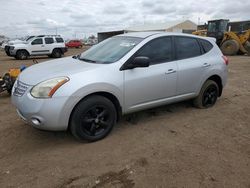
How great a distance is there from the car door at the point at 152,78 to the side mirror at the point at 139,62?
8 cm

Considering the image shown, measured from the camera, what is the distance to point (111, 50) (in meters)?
4.64

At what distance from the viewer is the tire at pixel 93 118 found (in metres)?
3.79

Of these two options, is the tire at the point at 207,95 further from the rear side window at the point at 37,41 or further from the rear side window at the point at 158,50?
the rear side window at the point at 37,41

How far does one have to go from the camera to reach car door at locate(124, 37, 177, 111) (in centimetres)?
428

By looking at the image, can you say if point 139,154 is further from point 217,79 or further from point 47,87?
point 217,79

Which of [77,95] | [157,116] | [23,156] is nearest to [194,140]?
[157,116]

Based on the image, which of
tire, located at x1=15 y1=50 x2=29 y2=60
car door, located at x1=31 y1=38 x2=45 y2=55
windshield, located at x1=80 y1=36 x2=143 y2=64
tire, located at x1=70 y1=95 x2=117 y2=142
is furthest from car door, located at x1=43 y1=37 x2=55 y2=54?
tire, located at x1=70 y1=95 x2=117 y2=142

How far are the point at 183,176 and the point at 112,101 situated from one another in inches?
64.4

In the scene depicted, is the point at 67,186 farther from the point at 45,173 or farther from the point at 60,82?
the point at 60,82

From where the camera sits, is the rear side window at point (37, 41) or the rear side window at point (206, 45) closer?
the rear side window at point (206, 45)

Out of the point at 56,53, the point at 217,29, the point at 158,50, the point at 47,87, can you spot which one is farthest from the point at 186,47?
the point at 217,29

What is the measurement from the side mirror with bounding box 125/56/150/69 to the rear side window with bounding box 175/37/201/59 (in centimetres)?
108

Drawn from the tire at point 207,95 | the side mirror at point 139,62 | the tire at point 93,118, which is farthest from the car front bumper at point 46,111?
the tire at point 207,95

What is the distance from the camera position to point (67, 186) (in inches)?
117
